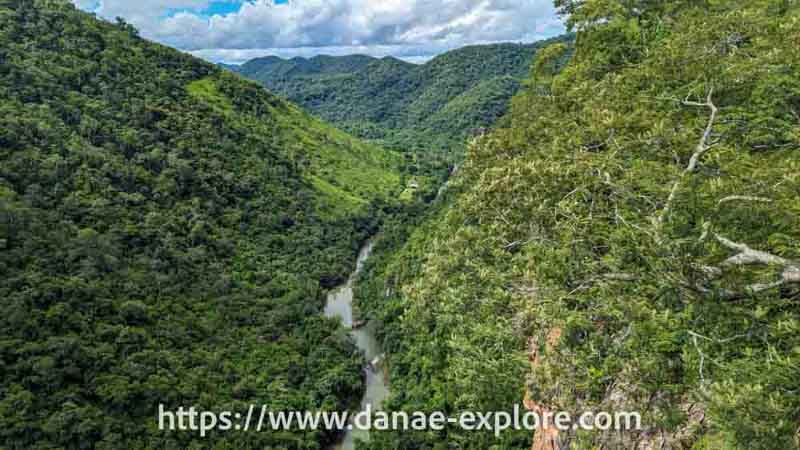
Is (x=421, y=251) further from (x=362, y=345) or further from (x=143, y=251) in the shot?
(x=143, y=251)

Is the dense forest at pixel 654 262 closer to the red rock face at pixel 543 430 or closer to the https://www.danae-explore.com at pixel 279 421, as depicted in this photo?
the red rock face at pixel 543 430

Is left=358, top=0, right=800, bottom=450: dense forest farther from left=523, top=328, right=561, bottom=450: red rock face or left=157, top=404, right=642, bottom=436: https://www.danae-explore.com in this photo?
left=157, top=404, right=642, bottom=436: https://www.danae-explore.com

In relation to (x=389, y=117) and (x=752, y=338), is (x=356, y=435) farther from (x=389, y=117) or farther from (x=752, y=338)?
(x=389, y=117)

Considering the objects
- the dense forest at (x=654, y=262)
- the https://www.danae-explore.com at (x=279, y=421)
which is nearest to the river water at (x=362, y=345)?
the https://www.danae-explore.com at (x=279, y=421)

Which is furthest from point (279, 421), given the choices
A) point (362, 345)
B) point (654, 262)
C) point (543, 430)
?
point (654, 262)

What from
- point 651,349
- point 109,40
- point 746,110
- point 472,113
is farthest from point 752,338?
point 472,113

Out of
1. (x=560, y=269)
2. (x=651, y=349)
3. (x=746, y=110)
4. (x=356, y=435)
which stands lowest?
(x=356, y=435)
